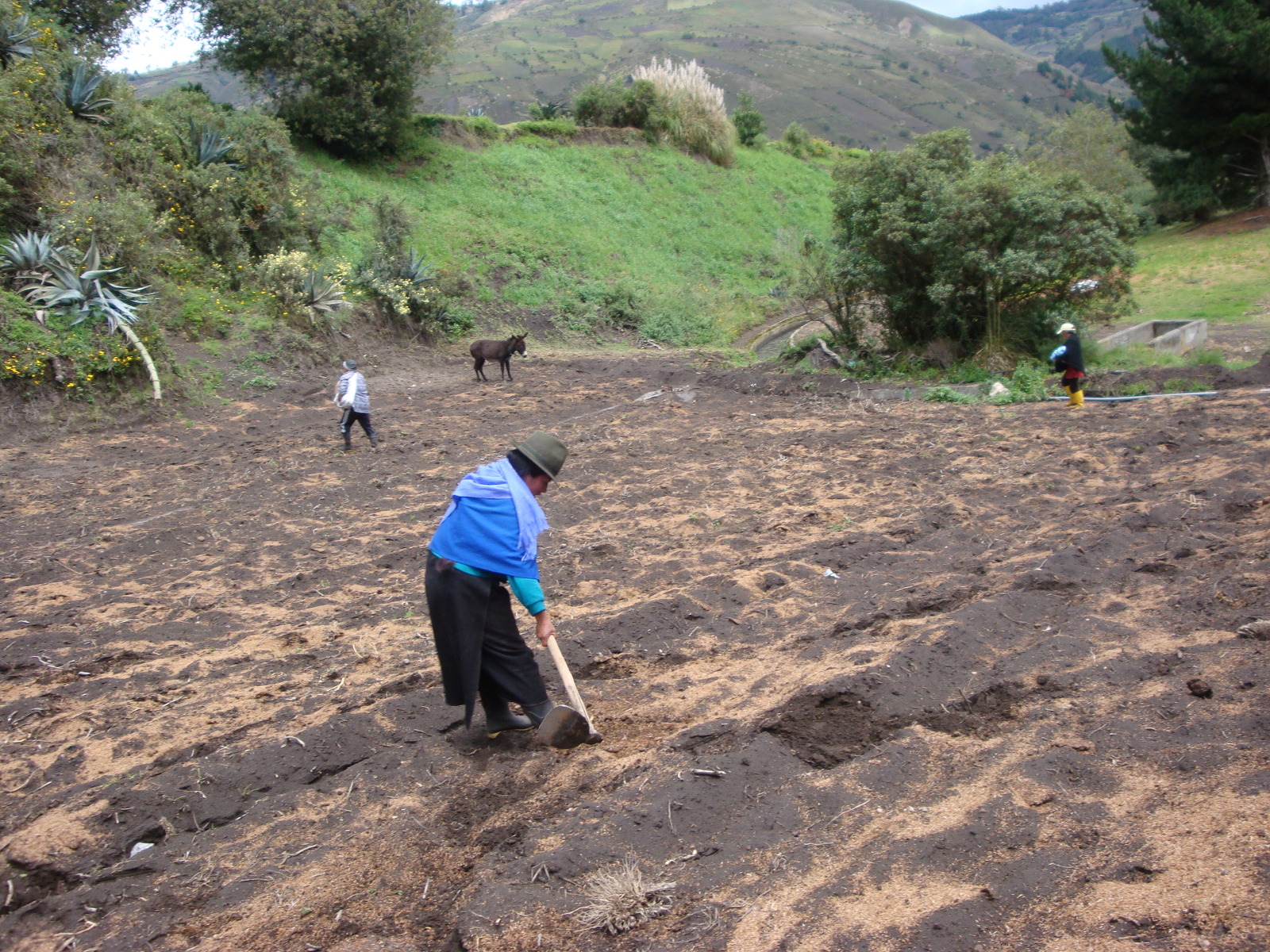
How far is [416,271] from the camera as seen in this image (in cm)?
1920

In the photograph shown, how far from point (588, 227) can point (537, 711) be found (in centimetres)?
2467

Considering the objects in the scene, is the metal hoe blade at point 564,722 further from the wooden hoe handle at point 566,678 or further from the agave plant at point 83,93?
the agave plant at point 83,93

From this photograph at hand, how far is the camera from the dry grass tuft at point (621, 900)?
2.89 m

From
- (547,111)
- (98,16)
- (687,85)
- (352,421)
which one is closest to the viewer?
(352,421)

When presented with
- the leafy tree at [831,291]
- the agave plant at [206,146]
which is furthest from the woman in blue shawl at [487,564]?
the agave plant at [206,146]

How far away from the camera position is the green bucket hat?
3988 mm

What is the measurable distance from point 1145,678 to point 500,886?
3171 mm

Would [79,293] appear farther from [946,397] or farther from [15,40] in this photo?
[946,397]

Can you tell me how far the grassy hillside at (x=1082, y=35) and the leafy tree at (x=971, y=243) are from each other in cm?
14714

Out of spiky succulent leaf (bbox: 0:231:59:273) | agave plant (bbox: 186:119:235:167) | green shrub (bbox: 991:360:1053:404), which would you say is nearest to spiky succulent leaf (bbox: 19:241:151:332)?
spiky succulent leaf (bbox: 0:231:59:273)

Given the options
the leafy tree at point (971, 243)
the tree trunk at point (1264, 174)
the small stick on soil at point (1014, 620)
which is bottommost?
the small stick on soil at point (1014, 620)

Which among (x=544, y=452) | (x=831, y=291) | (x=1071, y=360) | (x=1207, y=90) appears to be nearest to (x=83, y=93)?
(x=831, y=291)

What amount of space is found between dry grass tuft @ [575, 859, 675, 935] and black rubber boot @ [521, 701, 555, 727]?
49.4 inches

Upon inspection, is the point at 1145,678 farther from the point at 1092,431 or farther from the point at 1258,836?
the point at 1092,431
